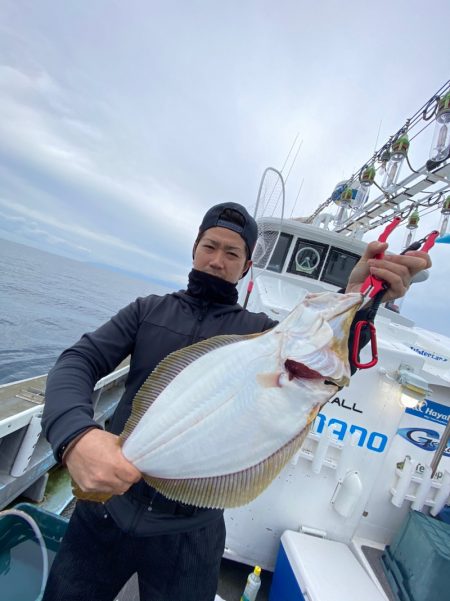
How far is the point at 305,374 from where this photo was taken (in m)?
1.37

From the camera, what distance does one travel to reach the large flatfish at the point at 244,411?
1352 millimetres

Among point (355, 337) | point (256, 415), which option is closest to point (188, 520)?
point (256, 415)

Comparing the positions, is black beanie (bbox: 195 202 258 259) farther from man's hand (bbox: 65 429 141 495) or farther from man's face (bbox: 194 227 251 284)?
man's hand (bbox: 65 429 141 495)

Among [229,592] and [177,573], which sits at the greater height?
[177,573]

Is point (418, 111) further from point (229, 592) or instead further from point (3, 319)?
point (3, 319)

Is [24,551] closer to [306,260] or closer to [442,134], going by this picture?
[306,260]

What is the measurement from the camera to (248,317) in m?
2.17

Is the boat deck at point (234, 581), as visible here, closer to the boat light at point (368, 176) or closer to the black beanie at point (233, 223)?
the black beanie at point (233, 223)

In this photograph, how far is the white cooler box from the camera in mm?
2846

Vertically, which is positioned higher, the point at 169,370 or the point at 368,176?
the point at 368,176

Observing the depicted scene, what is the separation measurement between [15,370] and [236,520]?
34.7 feet

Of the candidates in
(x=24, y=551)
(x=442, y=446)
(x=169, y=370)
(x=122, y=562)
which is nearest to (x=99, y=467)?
(x=169, y=370)

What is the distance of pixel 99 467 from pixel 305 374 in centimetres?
90

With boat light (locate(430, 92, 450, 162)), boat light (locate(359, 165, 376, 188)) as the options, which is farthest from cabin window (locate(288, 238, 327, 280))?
boat light (locate(430, 92, 450, 162))
